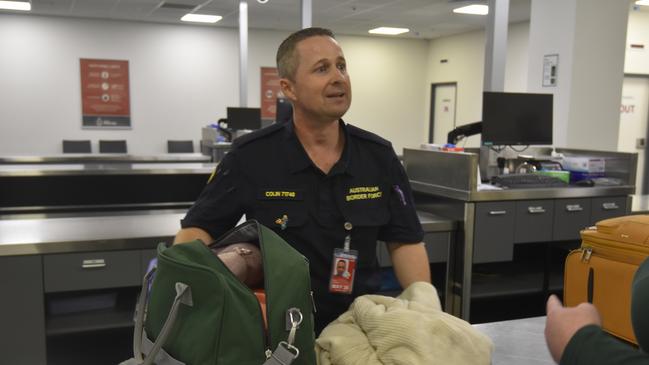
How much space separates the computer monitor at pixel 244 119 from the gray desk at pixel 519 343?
4.83 meters

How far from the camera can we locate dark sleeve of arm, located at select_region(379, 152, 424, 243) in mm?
1646

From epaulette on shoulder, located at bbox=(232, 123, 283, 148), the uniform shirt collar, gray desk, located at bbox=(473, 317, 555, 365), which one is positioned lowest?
gray desk, located at bbox=(473, 317, 555, 365)

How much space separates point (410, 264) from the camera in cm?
161

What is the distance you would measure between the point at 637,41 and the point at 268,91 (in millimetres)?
5711

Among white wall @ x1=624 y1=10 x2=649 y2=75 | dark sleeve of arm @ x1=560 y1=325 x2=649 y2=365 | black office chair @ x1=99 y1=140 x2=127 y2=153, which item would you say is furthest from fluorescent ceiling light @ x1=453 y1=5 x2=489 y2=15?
dark sleeve of arm @ x1=560 y1=325 x2=649 y2=365

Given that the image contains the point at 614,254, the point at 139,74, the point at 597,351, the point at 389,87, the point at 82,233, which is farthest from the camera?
the point at 389,87

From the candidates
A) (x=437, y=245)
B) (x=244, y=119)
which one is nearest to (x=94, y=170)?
(x=437, y=245)

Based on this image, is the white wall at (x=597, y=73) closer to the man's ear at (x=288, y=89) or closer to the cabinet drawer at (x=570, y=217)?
the cabinet drawer at (x=570, y=217)

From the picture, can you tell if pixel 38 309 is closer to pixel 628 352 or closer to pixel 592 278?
pixel 592 278

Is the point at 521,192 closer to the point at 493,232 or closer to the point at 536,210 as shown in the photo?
the point at 536,210

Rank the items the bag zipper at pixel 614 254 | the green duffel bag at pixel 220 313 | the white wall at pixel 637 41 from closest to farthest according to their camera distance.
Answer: the green duffel bag at pixel 220 313
the bag zipper at pixel 614 254
the white wall at pixel 637 41

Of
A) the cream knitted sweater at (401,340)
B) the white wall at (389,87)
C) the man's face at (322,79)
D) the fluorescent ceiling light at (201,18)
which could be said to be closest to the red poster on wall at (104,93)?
the fluorescent ceiling light at (201,18)

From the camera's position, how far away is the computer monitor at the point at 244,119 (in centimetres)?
601

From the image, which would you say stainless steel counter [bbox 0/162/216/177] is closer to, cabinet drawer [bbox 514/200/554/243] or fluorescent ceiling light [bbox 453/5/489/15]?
cabinet drawer [bbox 514/200/554/243]
